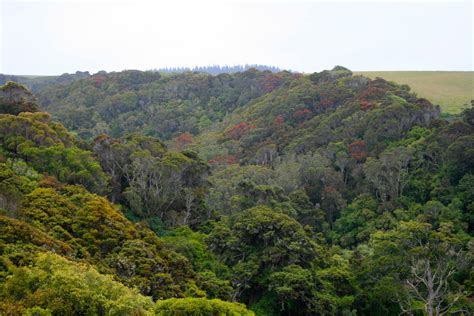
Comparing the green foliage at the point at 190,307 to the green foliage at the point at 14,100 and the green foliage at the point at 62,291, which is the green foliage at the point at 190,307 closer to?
the green foliage at the point at 62,291

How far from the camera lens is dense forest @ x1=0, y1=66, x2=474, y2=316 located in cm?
1938

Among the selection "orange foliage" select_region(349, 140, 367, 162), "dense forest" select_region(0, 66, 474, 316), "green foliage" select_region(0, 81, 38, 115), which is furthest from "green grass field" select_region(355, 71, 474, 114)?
"green foliage" select_region(0, 81, 38, 115)

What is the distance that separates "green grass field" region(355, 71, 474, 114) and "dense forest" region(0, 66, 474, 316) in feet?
45.4

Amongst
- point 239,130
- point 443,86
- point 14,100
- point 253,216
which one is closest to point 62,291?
point 253,216

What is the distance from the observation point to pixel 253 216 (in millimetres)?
34219

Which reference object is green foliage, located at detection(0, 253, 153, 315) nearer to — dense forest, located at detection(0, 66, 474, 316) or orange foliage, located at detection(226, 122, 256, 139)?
dense forest, located at detection(0, 66, 474, 316)

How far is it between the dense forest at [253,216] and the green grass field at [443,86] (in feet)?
45.4

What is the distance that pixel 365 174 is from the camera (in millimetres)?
50688

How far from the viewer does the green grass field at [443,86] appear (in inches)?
3129

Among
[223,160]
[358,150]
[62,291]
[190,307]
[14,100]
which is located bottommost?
[223,160]

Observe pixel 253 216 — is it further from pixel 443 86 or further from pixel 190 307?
pixel 443 86

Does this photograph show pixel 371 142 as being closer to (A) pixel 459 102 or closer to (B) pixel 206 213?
(B) pixel 206 213

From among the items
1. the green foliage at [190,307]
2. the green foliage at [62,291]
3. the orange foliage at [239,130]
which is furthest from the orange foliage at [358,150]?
the green foliage at [62,291]

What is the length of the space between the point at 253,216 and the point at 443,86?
7272 cm
